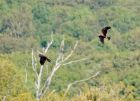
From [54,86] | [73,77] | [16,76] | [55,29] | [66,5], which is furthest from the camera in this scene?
[66,5]

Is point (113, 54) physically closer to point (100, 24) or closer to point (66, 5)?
point (100, 24)

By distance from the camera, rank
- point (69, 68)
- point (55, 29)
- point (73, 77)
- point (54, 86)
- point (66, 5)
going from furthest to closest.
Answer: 1. point (66, 5)
2. point (55, 29)
3. point (69, 68)
4. point (73, 77)
5. point (54, 86)

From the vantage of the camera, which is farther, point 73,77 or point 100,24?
point 100,24

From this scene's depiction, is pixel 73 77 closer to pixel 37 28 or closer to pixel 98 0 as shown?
pixel 37 28

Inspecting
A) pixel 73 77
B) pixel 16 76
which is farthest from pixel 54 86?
pixel 16 76

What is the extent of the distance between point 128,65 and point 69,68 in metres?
11.0

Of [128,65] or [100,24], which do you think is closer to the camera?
[128,65]

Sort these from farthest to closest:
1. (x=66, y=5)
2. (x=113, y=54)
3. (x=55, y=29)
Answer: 1. (x=66, y=5)
2. (x=55, y=29)
3. (x=113, y=54)

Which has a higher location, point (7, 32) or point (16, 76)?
point (16, 76)

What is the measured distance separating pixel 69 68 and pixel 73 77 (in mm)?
8492

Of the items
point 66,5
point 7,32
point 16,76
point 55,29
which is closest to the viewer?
point 16,76

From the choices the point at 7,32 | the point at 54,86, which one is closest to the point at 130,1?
the point at 7,32

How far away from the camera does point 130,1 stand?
515 feet

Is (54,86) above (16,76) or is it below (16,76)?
below
